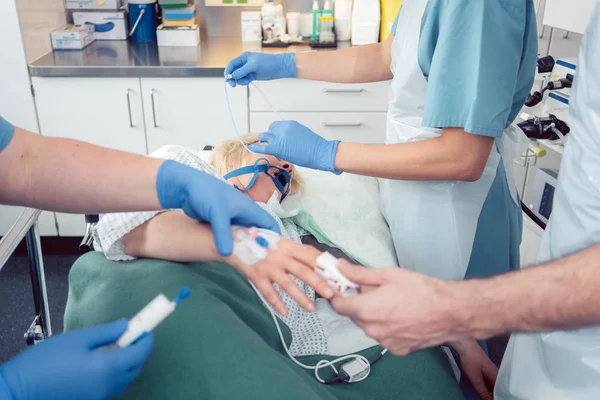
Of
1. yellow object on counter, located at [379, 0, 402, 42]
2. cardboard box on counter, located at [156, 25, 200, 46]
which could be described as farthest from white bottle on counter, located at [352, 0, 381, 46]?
cardboard box on counter, located at [156, 25, 200, 46]

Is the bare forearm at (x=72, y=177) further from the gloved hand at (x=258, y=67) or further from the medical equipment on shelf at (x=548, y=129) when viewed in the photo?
the medical equipment on shelf at (x=548, y=129)

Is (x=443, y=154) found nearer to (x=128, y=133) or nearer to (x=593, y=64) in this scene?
(x=593, y=64)

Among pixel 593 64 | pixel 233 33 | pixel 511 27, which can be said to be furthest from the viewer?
pixel 233 33

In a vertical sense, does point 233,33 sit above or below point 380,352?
above

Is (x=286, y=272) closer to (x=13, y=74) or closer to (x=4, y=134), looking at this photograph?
(x=4, y=134)

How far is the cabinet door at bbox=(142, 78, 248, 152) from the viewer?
263cm

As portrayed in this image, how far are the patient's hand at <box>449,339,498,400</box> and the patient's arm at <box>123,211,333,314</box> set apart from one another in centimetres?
A: 65

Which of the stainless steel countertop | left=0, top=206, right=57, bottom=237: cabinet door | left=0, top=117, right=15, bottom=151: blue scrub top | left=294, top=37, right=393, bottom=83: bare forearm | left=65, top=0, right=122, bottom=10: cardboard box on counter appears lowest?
left=0, top=206, right=57, bottom=237: cabinet door

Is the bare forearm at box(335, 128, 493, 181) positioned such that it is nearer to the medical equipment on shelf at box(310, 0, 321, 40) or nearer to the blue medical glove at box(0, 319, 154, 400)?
the blue medical glove at box(0, 319, 154, 400)

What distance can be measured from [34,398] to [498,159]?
116cm

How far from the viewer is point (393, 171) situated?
140 centimetres

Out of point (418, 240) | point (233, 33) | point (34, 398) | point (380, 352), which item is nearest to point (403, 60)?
point (418, 240)

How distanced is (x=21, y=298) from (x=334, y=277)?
82.0 inches

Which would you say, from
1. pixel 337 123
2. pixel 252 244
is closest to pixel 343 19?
pixel 337 123
